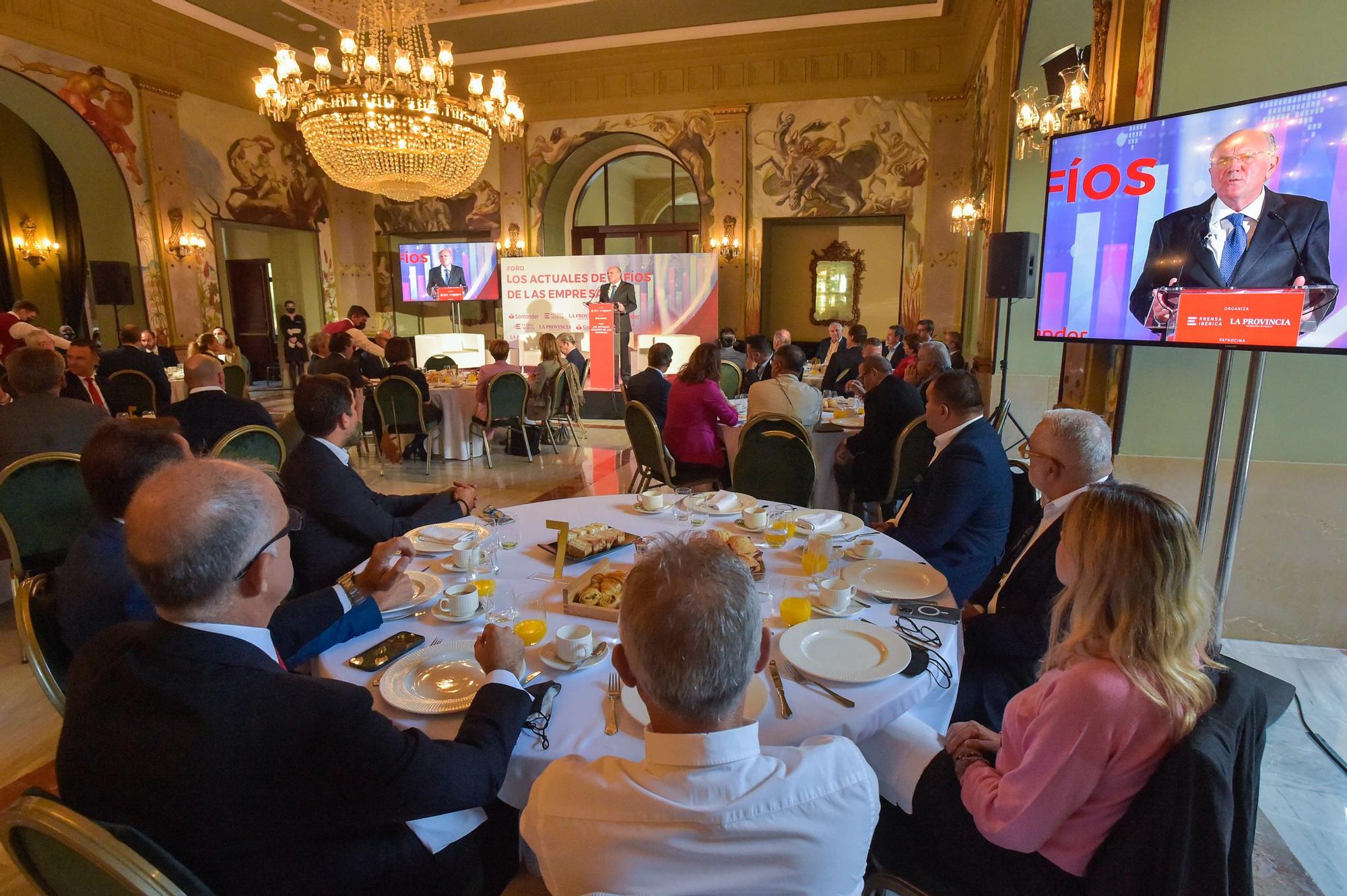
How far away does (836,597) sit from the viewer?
6.12 ft

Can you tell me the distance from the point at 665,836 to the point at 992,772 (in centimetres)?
81

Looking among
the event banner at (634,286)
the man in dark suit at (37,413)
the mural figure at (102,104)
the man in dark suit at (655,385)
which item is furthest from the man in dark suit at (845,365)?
the mural figure at (102,104)

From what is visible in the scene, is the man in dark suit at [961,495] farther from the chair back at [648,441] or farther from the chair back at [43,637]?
the chair back at [43,637]

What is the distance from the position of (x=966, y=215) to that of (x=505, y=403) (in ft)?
20.7

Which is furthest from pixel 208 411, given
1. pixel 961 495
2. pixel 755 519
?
pixel 961 495

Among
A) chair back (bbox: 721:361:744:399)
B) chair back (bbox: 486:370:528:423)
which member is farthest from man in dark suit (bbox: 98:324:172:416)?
chair back (bbox: 721:361:744:399)

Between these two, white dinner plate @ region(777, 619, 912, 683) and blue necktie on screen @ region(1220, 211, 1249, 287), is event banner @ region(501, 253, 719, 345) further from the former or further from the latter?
white dinner plate @ region(777, 619, 912, 683)

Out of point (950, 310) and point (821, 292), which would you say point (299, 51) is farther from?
point (950, 310)

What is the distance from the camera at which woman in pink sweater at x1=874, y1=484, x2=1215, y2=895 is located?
3.82ft

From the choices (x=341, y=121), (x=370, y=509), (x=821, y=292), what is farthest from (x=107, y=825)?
(x=821, y=292)

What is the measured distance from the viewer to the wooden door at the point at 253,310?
41.8ft

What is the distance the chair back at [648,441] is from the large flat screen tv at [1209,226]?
2477mm

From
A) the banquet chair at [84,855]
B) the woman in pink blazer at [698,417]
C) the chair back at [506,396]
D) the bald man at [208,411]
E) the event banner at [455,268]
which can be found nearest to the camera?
the banquet chair at [84,855]

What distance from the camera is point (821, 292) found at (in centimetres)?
1316
